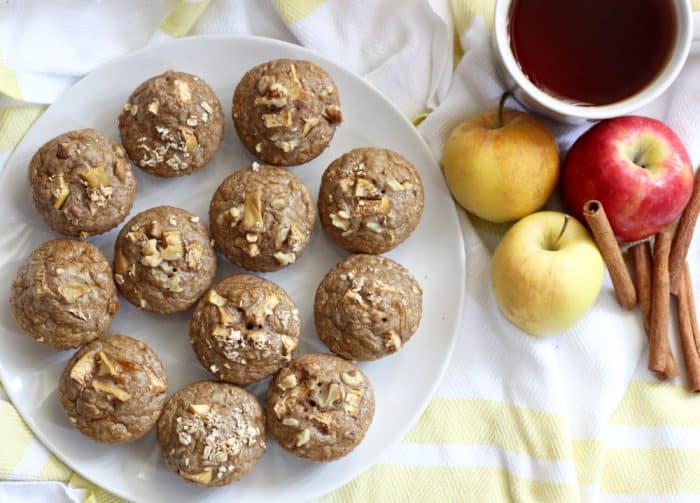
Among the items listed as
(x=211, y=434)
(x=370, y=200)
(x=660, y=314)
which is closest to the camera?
(x=211, y=434)

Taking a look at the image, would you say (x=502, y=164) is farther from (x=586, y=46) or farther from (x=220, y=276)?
(x=220, y=276)

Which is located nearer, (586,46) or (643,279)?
(586,46)

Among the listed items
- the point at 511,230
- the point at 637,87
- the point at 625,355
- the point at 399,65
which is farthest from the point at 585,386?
the point at 399,65

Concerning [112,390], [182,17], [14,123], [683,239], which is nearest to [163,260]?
[112,390]

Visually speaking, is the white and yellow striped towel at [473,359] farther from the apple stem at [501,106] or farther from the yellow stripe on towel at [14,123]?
the apple stem at [501,106]

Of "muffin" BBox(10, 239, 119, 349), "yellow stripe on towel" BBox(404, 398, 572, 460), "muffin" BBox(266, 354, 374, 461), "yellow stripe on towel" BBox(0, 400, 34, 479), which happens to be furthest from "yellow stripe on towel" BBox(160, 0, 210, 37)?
"yellow stripe on towel" BBox(404, 398, 572, 460)

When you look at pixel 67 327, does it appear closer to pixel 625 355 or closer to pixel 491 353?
pixel 491 353

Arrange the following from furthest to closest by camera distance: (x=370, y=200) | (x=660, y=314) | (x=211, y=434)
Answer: (x=660, y=314), (x=370, y=200), (x=211, y=434)
